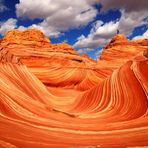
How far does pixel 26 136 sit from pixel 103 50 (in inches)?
1426

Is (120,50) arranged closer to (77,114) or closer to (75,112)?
(75,112)

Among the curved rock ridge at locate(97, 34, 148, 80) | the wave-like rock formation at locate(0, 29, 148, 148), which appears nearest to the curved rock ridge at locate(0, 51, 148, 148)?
the wave-like rock formation at locate(0, 29, 148, 148)

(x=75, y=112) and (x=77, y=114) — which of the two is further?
(x=75, y=112)

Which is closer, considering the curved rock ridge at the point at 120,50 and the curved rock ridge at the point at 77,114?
the curved rock ridge at the point at 77,114

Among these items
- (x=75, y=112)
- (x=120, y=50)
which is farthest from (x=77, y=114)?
(x=120, y=50)

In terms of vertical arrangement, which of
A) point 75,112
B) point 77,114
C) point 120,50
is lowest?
point 77,114

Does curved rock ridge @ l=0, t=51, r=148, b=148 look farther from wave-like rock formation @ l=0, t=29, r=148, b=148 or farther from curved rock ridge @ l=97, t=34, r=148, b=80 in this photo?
curved rock ridge @ l=97, t=34, r=148, b=80

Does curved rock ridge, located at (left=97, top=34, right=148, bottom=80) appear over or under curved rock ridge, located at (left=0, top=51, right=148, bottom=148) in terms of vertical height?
over

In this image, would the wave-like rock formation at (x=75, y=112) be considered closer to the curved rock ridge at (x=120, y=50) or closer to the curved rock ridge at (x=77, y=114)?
the curved rock ridge at (x=77, y=114)

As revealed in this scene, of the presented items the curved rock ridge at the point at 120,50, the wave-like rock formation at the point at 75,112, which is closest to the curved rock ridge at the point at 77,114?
the wave-like rock formation at the point at 75,112

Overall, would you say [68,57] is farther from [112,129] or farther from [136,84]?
[112,129]

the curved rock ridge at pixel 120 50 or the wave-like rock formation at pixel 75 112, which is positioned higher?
the curved rock ridge at pixel 120 50

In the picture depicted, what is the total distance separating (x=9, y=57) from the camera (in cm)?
2045

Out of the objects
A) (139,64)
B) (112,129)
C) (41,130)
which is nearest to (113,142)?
(112,129)
